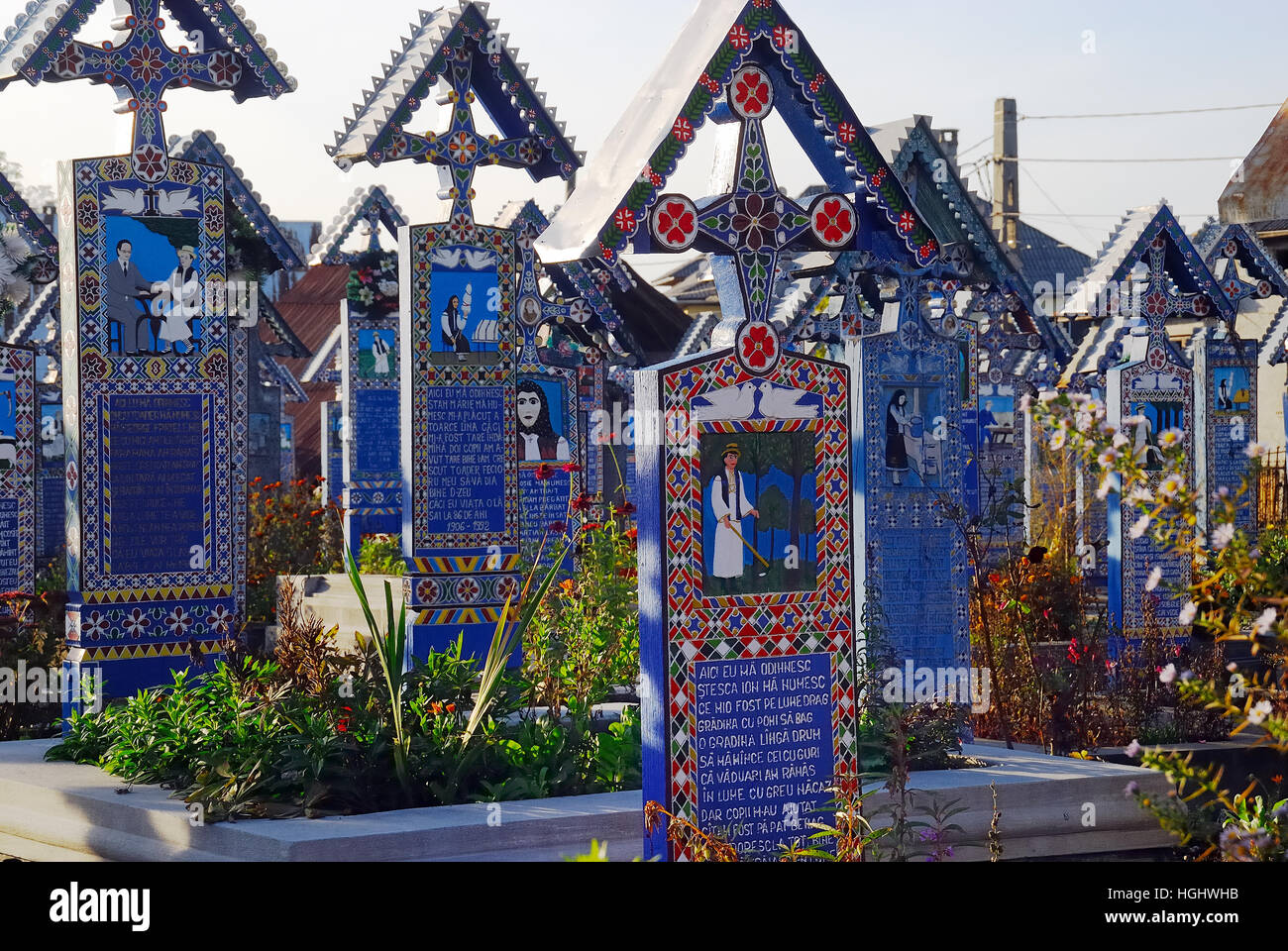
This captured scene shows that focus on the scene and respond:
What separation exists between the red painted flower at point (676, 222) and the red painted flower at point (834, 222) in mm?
677

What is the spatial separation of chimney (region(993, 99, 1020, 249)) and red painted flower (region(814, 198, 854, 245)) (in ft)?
109

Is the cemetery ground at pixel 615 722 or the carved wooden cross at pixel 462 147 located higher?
the carved wooden cross at pixel 462 147

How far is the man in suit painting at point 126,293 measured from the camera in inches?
403

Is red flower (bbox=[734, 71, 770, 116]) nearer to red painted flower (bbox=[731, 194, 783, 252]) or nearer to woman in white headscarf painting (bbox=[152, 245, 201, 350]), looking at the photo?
red painted flower (bbox=[731, 194, 783, 252])

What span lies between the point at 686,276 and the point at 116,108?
33085mm

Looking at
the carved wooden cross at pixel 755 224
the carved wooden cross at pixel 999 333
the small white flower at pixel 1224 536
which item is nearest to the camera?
the small white flower at pixel 1224 536

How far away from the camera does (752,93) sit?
721 cm

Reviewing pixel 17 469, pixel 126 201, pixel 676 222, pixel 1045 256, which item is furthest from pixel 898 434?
pixel 1045 256

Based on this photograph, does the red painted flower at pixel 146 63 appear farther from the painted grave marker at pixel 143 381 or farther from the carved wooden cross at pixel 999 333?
the carved wooden cross at pixel 999 333

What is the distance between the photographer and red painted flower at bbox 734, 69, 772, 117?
→ 7.16m

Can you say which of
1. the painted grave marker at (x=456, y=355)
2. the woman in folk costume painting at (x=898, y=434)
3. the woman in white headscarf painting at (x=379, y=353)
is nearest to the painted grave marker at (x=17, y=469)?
the painted grave marker at (x=456, y=355)

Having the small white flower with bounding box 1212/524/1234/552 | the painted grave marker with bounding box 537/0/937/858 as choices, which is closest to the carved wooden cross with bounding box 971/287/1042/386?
the painted grave marker with bounding box 537/0/937/858

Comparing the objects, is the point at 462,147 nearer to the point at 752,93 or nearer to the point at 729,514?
the point at 752,93

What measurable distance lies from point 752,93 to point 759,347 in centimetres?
119
